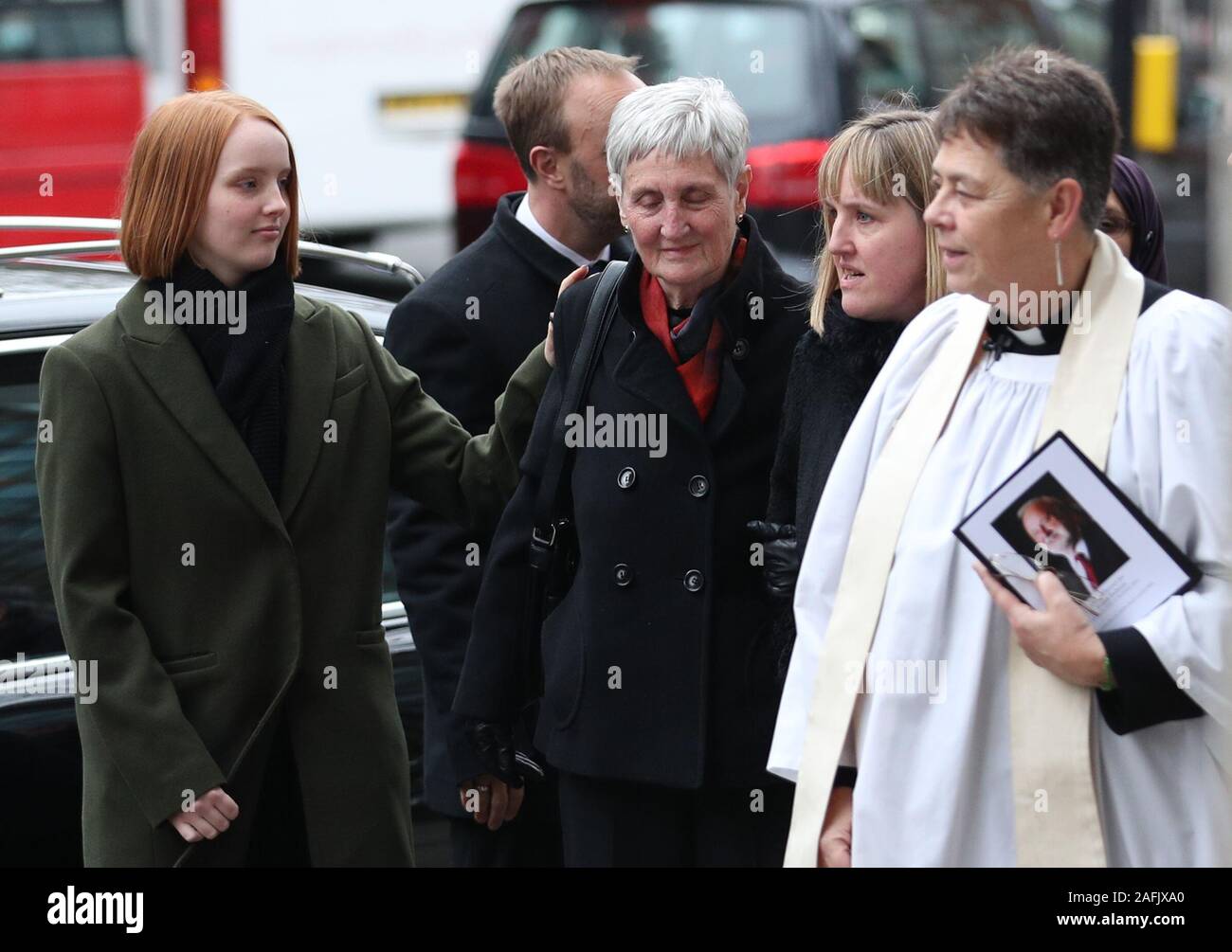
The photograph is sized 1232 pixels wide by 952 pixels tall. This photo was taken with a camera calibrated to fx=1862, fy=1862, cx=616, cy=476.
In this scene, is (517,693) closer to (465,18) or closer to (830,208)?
(830,208)

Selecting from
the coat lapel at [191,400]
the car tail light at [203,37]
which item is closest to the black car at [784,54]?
the car tail light at [203,37]

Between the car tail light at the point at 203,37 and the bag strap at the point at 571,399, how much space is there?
26.8ft

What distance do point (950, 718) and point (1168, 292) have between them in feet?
2.11

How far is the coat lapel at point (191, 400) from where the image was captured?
2979 mm

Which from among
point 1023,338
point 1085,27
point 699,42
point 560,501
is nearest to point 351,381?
point 560,501

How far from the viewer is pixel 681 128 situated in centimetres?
309

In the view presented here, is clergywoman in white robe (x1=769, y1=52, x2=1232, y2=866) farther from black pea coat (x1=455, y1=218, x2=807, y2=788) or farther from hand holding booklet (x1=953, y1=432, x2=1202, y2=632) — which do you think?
black pea coat (x1=455, y1=218, x2=807, y2=788)

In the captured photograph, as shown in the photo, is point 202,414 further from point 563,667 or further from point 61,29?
point 61,29

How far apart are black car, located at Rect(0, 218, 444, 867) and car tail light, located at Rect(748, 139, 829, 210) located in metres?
4.88

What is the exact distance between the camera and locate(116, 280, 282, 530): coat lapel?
2.98m

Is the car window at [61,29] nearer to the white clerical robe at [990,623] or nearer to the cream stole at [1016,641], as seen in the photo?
the white clerical robe at [990,623]

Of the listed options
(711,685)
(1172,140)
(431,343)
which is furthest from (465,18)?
(711,685)

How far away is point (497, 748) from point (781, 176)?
217 inches
